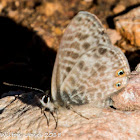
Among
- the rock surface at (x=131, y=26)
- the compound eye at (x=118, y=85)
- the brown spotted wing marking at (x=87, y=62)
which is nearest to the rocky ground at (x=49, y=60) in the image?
the rock surface at (x=131, y=26)

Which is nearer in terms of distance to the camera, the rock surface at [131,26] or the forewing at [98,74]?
the forewing at [98,74]

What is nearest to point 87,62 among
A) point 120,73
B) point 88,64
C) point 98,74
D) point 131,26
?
point 88,64

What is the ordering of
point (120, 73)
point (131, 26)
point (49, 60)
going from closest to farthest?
point (120, 73) → point (131, 26) → point (49, 60)

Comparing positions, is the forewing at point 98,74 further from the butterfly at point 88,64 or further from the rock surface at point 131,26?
the rock surface at point 131,26

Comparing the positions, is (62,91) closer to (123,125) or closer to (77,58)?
(77,58)

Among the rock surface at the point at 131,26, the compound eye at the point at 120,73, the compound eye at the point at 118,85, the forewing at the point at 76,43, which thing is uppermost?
the rock surface at the point at 131,26

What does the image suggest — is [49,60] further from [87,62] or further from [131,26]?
[87,62]

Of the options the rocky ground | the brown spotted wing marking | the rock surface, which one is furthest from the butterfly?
the rock surface
